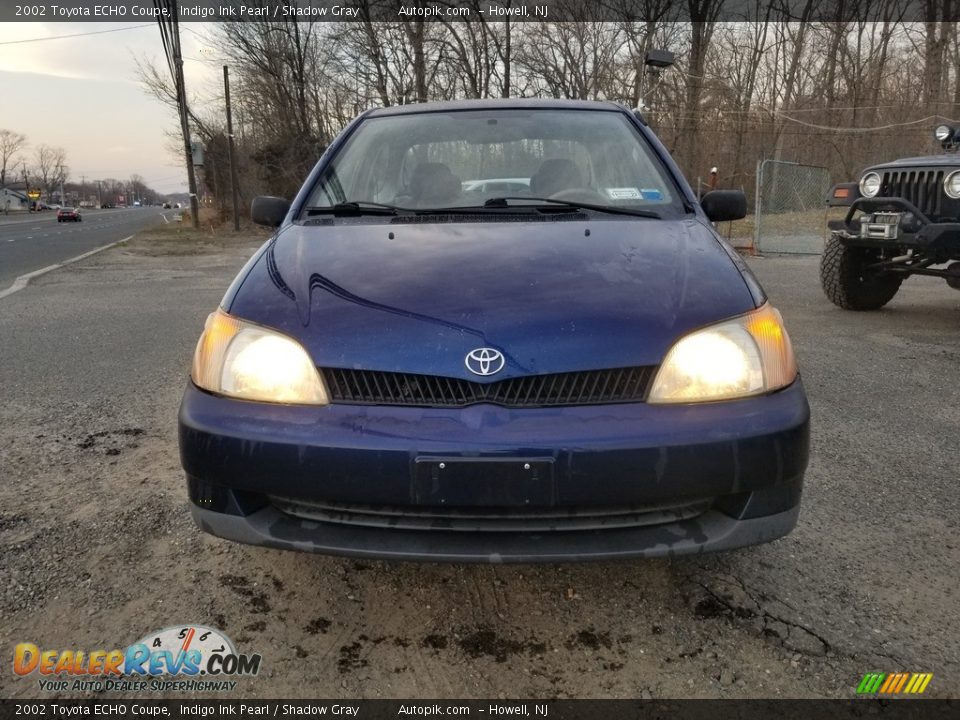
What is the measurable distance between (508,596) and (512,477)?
2.06 feet

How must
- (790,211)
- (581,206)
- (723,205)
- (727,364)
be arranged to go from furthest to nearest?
(790,211) < (723,205) < (581,206) < (727,364)

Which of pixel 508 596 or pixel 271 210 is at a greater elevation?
pixel 271 210

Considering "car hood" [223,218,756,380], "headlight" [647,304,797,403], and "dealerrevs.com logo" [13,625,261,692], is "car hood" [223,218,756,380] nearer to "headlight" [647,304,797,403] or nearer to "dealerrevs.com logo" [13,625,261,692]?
"headlight" [647,304,797,403]

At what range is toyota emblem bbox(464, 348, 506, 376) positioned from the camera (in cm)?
162

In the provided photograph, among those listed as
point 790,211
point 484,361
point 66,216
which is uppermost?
point 66,216

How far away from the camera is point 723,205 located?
2.86 metres

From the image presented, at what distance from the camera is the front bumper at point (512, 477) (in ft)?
5.06

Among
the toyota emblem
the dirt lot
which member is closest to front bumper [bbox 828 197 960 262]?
the dirt lot

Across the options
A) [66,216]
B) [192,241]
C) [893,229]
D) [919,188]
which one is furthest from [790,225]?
[66,216]

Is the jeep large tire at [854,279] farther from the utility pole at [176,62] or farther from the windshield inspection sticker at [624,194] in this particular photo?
the utility pole at [176,62]

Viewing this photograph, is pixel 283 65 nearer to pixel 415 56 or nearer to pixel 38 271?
pixel 415 56

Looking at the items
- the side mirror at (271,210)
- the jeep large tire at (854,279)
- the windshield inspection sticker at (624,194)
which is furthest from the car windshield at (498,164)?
the jeep large tire at (854,279)

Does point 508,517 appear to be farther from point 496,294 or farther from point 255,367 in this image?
point 255,367

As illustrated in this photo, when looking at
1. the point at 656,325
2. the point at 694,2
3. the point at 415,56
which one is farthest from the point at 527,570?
the point at 694,2
